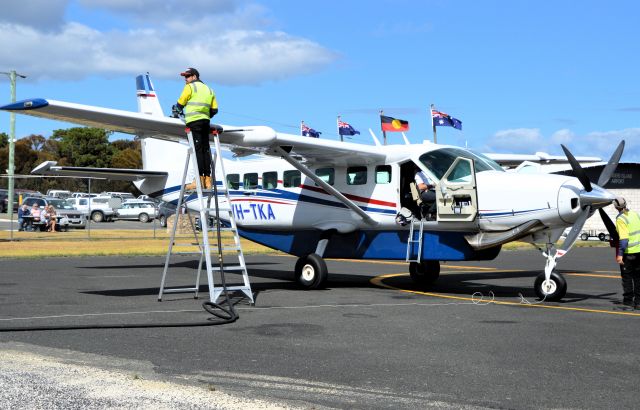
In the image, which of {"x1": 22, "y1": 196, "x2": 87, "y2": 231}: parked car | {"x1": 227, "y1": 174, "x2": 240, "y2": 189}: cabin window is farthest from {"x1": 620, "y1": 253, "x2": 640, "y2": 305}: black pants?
{"x1": 22, "y1": 196, "x2": 87, "y2": 231}: parked car

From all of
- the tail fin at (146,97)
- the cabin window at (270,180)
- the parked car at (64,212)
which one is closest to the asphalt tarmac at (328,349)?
the cabin window at (270,180)

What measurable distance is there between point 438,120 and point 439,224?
12108 millimetres

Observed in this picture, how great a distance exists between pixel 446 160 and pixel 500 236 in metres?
1.79

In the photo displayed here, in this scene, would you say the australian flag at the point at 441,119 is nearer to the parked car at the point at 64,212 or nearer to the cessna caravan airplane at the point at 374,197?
the cessna caravan airplane at the point at 374,197

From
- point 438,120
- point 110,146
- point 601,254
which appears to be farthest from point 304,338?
point 110,146

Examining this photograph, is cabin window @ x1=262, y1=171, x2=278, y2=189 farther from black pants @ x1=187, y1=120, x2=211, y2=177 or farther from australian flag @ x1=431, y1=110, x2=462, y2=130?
australian flag @ x1=431, y1=110, x2=462, y2=130

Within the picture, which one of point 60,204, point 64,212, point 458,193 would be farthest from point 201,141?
point 60,204

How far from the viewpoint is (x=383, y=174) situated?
50.8ft

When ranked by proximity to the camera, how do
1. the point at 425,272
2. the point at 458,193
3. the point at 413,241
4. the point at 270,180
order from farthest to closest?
the point at 270,180
the point at 425,272
the point at 413,241
the point at 458,193

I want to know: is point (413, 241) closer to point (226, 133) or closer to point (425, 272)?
point (425, 272)

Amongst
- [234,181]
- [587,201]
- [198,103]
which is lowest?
[587,201]

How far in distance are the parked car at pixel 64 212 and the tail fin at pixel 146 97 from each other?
2407cm

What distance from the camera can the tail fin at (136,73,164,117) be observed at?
69.2 ft

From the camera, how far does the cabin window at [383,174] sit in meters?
15.4
